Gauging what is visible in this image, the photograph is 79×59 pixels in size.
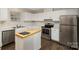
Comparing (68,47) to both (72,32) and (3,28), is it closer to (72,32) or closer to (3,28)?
(72,32)

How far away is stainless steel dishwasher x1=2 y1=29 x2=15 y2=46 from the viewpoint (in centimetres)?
161

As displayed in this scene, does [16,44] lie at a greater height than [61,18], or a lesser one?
lesser

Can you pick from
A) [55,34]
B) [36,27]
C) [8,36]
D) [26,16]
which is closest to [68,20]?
[55,34]

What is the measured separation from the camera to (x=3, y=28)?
160cm

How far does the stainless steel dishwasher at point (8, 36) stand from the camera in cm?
161

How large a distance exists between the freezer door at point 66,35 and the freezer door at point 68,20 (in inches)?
2.4

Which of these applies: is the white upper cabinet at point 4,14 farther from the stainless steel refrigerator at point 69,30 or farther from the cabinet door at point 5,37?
the stainless steel refrigerator at point 69,30

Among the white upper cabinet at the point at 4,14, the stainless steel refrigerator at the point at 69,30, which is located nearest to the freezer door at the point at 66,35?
the stainless steel refrigerator at the point at 69,30

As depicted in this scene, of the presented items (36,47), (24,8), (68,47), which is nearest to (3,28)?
(24,8)

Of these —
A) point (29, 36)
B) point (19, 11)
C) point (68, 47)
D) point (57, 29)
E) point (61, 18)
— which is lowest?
point (68, 47)

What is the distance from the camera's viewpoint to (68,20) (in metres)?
1.61

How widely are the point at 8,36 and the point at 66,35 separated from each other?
875mm

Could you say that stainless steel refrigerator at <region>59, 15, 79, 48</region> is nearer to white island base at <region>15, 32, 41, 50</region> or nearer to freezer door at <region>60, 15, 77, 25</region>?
freezer door at <region>60, 15, 77, 25</region>
